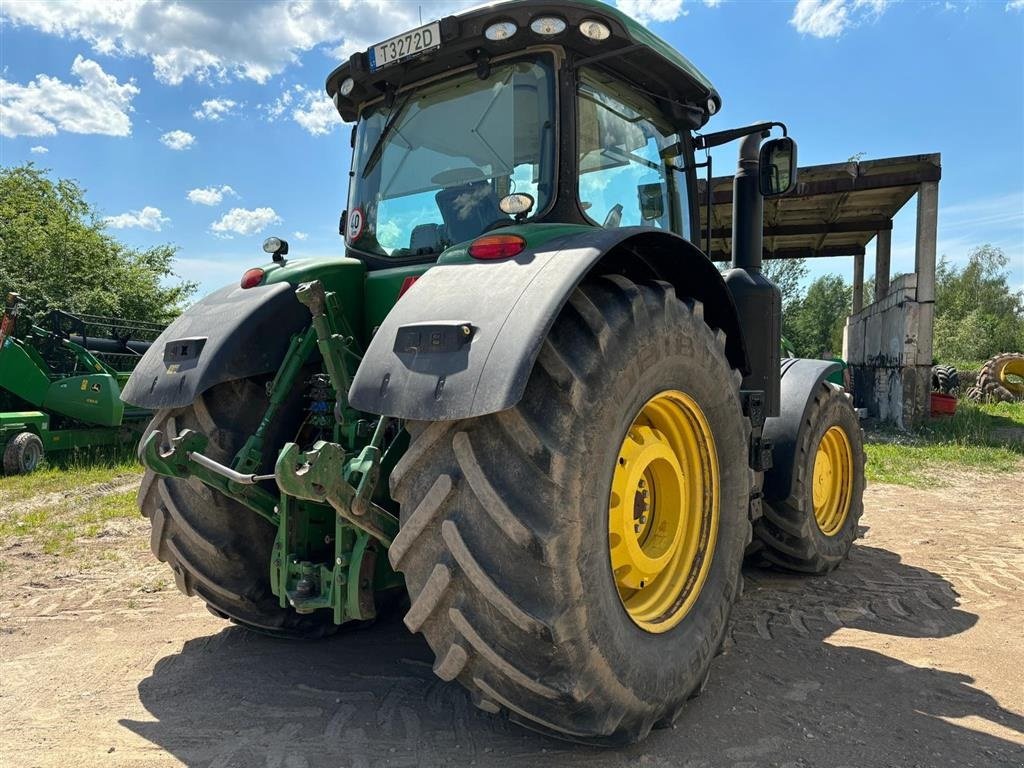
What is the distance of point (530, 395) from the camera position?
1.98 metres

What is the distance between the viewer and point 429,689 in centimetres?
263

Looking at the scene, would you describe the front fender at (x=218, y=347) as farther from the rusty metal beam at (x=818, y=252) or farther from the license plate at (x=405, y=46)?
the rusty metal beam at (x=818, y=252)

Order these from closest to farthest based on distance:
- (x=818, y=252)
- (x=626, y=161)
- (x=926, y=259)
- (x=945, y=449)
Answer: (x=626, y=161) < (x=945, y=449) < (x=926, y=259) < (x=818, y=252)

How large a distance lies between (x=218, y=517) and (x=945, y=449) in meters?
9.80

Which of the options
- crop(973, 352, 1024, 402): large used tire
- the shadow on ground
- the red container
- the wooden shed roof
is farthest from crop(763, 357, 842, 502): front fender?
crop(973, 352, 1024, 402): large used tire

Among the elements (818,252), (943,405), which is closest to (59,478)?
(943,405)

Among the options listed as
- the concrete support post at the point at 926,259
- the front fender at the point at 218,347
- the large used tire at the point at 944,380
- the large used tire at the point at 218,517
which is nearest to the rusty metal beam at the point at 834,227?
the concrete support post at the point at 926,259

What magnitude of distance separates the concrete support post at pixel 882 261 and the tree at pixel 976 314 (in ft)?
73.5

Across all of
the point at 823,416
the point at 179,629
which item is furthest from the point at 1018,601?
the point at 179,629

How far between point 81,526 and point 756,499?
480 cm

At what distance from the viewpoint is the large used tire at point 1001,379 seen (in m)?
16.9

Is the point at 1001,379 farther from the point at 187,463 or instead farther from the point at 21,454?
the point at 187,463

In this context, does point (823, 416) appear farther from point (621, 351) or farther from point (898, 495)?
point (898, 495)

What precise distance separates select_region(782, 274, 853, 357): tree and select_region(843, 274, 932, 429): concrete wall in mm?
28967
